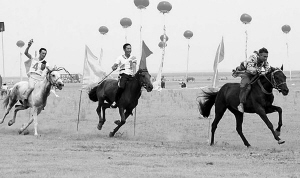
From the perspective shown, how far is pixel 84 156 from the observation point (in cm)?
1016

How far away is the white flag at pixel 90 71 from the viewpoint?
55.1 feet

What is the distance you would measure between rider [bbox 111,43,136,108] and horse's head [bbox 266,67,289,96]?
3.85 m

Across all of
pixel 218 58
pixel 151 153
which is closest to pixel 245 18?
pixel 218 58

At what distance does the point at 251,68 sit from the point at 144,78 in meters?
2.72

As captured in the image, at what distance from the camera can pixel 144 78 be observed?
1409 cm

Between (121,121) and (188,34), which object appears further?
(188,34)

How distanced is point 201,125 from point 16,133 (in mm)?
6013

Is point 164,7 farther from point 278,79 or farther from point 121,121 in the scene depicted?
point 278,79

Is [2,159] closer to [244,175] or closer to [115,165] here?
[115,165]

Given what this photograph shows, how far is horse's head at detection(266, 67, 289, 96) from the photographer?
12.0 m

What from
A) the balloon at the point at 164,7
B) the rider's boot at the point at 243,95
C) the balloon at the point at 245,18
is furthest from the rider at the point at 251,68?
the balloon at the point at 245,18

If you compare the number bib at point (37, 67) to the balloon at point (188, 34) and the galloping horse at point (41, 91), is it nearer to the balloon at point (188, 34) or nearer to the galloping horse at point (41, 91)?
the galloping horse at point (41, 91)

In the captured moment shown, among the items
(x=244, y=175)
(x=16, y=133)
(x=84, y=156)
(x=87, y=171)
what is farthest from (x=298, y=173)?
(x=16, y=133)

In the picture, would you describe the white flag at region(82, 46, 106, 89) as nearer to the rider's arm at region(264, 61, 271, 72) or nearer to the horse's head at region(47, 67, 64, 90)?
the horse's head at region(47, 67, 64, 90)
